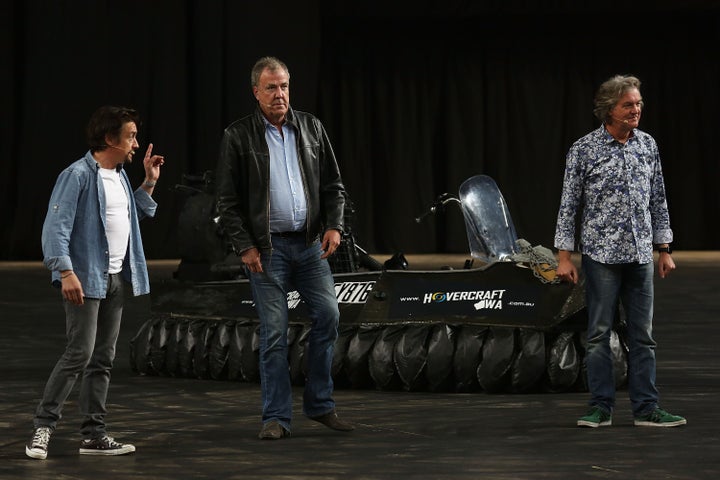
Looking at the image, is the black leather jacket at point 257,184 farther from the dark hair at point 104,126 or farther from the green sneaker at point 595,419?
the green sneaker at point 595,419

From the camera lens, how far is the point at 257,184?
15.5ft

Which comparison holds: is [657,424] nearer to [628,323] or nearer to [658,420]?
[658,420]

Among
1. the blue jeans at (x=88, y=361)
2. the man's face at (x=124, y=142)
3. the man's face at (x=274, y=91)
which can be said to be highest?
the man's face at (x=274, y=91)

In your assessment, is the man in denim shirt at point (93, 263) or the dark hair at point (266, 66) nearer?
the man in denim shirt at point (93, 263)

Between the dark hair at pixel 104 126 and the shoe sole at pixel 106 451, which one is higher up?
the dark hair at pixel 104 126

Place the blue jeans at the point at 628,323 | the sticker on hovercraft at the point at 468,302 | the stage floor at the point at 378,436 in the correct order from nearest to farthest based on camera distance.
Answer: the stage floor at the point at 378,436 < the blue jeans at the point at 628,323 < the sticker on hovercraft at the point at 468,302

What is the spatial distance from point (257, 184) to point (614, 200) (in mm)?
1195

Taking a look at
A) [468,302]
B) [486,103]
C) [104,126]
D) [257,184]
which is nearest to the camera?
[104,126]

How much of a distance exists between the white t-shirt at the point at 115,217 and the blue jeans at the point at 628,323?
1536 mm

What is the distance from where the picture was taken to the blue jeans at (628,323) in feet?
15.8

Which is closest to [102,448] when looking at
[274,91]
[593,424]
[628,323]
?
[274,91]

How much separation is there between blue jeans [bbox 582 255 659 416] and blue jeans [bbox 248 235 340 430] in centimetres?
88

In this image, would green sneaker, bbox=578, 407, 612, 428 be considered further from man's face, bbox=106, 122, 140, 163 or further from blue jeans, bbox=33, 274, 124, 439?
man's face, bbox=106, 122, 140, 163

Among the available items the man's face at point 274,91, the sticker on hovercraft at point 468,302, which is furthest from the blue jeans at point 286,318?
the sticker on hovercraft at point 468,302
